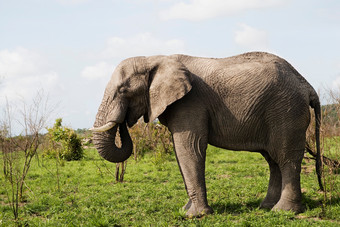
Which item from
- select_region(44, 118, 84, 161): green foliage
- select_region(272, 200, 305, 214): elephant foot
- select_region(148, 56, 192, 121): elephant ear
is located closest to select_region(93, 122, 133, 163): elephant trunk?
select_region(148, 56, 192, 121): elephant ear

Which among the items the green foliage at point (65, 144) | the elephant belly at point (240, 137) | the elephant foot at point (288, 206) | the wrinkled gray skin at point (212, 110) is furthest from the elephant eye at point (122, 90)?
the green foliage at point (65, 144)

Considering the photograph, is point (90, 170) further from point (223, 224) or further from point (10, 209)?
point (223, 224)

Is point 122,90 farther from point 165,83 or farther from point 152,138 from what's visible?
point 152,138

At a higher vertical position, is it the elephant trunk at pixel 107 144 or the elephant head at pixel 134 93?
the elephant head at pixel 134 93

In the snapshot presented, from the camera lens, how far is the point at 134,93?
243 inches

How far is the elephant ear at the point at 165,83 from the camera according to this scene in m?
5.83

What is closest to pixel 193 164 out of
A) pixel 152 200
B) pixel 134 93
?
pixel 134 93

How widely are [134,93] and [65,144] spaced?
1217 centimetres

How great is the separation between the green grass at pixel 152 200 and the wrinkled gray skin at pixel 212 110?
478mm

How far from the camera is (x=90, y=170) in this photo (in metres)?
13.2

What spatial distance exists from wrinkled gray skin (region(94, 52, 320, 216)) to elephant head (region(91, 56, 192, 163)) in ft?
0.05

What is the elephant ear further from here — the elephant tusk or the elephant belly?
the elephant belly

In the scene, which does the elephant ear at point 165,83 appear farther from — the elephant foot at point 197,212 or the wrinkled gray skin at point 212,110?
the elephant foot at point 197,212

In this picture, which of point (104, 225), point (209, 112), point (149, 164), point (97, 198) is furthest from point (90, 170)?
point (209, 112)
